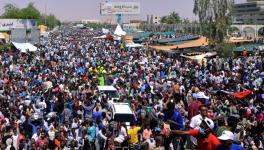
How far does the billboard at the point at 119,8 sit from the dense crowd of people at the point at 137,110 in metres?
88.8

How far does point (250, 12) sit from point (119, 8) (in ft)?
230

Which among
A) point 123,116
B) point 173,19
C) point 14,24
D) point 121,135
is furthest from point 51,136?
point 173,19

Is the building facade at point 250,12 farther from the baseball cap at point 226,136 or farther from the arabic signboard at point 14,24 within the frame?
the baseball cap at point 226,136

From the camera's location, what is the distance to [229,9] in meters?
50.7

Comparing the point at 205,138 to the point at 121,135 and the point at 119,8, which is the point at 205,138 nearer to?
the point at 121,135

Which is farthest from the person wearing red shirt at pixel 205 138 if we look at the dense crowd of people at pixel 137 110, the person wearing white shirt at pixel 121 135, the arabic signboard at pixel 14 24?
the arabic signboard at pixel 14 24

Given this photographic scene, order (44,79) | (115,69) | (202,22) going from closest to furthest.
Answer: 1. (44,79)
2. (115,69)
3. (202,22)

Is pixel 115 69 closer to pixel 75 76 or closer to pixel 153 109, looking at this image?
pixel 75 76

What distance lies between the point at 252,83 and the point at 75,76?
8985 millimetres

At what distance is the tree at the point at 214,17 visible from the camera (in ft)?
154

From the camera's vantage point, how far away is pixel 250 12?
173 meters

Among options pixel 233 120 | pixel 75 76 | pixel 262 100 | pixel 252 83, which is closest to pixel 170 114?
pixel 233 120

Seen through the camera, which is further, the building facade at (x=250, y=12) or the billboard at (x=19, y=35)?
the building facade at (x=250, y=12)

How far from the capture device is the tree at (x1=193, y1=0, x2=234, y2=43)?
47062mm
